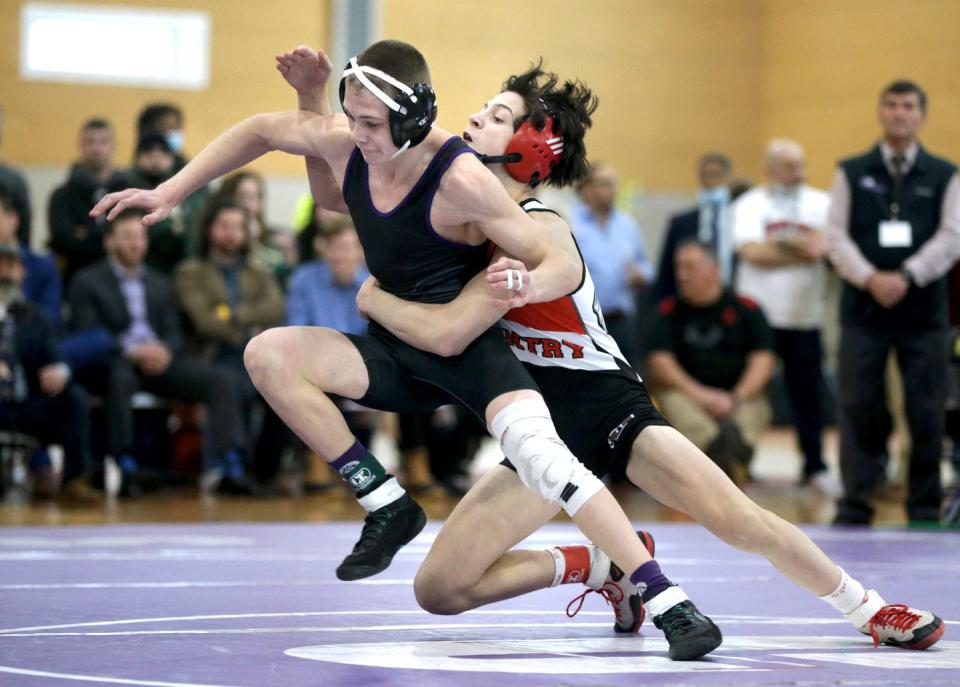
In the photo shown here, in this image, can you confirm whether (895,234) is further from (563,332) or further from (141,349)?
(141,349)

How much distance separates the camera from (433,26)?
1414cm

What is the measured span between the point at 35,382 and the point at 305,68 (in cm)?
420

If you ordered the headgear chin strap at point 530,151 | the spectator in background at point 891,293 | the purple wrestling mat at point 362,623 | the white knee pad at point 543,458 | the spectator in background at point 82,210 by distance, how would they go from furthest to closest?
the spectator in background at point 82,210 < the spectator in background at point 891,293 < the headgear chin strap at point 530,151 < the white knee pad at point 543,458 < the purple wrestling mat at point 362,623

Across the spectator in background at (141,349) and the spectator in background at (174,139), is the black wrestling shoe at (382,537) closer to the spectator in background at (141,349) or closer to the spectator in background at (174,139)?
the spectator in background at (141,349)

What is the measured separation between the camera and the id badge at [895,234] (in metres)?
6.90

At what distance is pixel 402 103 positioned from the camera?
11.3 feet

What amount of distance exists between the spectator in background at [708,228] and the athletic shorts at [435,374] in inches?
232

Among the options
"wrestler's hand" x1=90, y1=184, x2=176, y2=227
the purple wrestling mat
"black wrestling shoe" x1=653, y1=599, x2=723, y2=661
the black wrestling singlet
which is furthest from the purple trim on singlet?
"black wrestling shoe" x1=653, y1=599, x2=723, y2=661

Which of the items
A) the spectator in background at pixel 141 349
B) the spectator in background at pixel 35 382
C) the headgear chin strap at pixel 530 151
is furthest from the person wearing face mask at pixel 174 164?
the headgear chin strap at pixel 530 151

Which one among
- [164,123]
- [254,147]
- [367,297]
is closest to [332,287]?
[164,123]

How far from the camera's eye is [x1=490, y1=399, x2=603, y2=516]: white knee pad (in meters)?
3.38

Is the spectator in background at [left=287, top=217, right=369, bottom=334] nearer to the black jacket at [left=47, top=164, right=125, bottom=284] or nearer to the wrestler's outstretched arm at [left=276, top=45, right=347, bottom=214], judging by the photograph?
the black jacket at [left=47, top=164, right=125, bottom=284]

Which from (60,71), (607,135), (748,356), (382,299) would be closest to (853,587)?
(382,299)

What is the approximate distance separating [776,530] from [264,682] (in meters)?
1.28
